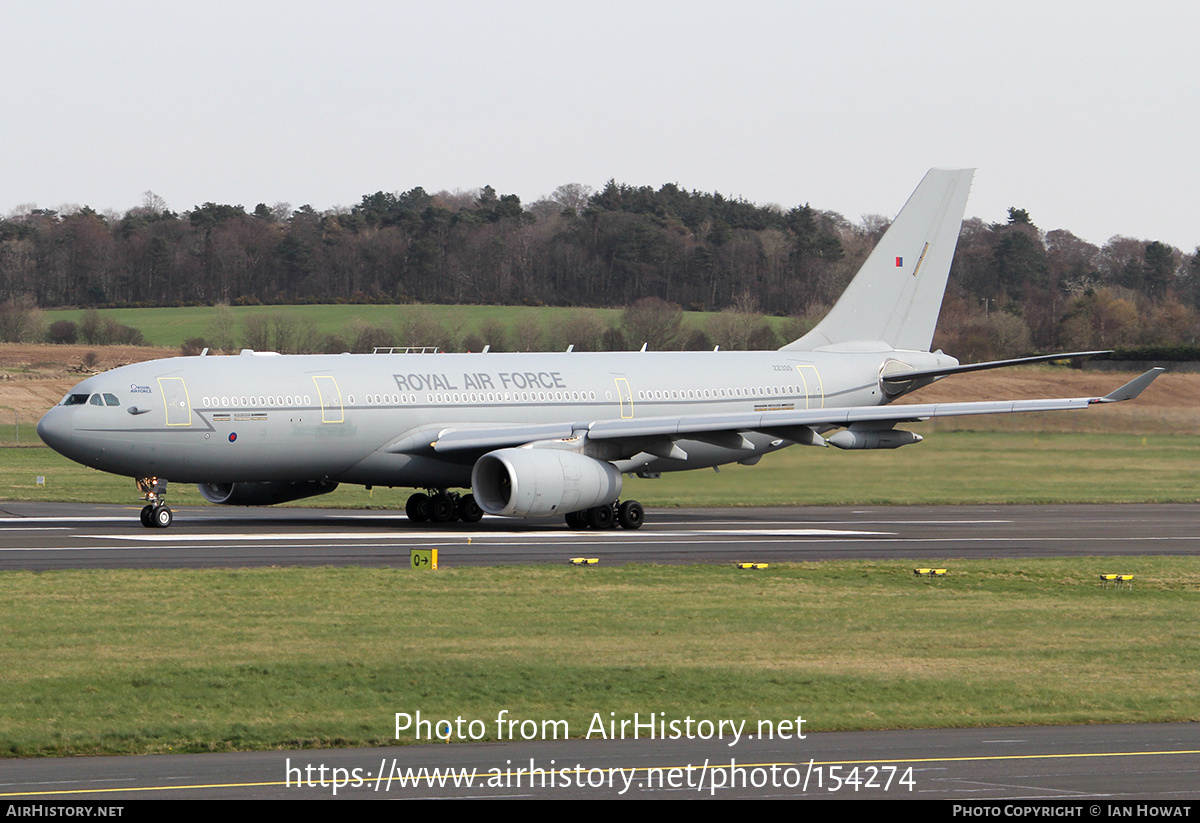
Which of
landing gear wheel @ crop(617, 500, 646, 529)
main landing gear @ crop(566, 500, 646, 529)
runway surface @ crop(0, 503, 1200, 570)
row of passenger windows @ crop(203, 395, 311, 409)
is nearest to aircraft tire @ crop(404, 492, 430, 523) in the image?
runway surface @ crop(0, 503, 1200, 570)

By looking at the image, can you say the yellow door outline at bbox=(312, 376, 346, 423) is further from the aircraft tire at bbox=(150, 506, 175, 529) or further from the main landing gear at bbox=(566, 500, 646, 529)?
the main landing gear at bbox=(566, 500, 646, 529)

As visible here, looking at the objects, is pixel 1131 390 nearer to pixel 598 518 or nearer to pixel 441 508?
pixel 598 518

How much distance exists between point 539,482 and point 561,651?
49.4ft

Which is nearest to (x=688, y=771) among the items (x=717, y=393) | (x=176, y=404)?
(x=176, y=404)

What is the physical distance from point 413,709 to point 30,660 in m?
4.90

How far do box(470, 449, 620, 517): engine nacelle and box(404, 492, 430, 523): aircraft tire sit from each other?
3569 millimetres

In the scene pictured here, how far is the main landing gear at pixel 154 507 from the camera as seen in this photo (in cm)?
3331

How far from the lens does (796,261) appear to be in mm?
132000

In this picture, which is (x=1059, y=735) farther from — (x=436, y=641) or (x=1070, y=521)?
(x=1070, y=521)

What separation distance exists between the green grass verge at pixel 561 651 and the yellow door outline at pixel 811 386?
51.3ft

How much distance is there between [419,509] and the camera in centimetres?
3656

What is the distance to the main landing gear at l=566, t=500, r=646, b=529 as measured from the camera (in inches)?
1371

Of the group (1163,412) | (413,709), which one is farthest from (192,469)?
(1163,412)

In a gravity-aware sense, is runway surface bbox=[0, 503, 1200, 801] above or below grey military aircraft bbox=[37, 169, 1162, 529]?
below
